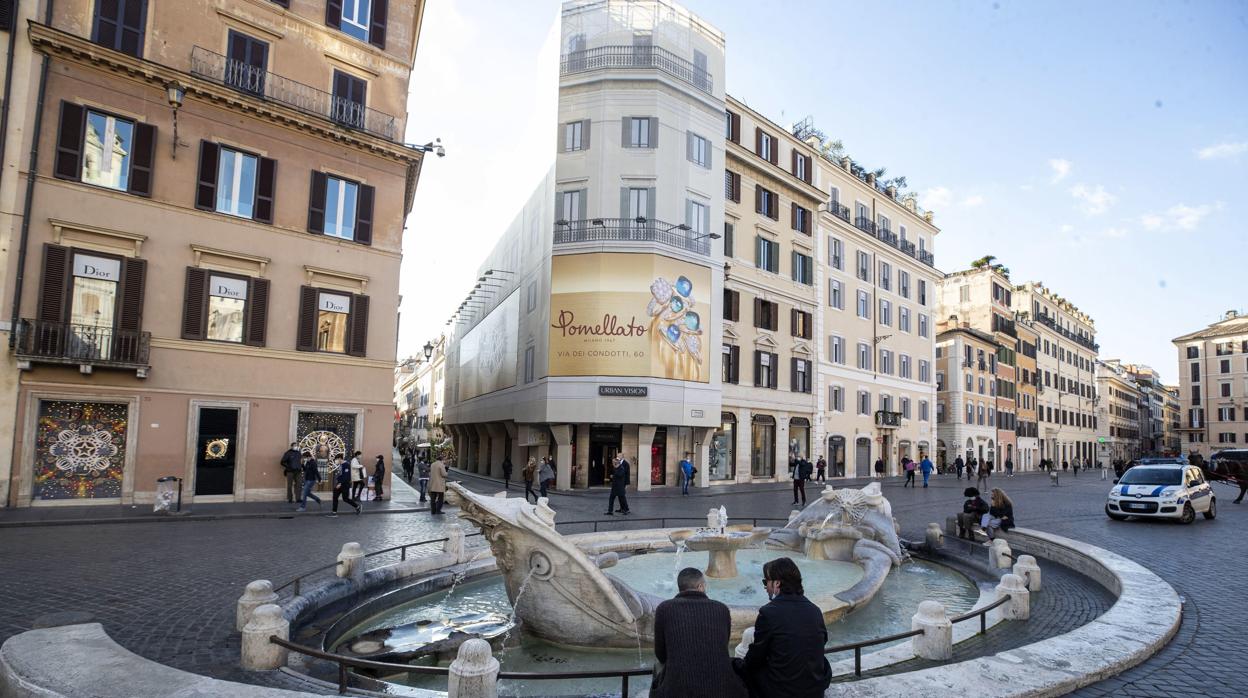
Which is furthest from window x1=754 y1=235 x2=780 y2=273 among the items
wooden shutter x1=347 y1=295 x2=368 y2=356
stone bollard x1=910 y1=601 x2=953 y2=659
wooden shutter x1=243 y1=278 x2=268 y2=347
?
stone bollard x1=910 y1=601 x2=953 y2=659

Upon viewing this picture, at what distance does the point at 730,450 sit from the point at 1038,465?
5239cm

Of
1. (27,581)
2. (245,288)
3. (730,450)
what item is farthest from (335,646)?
(730,450)

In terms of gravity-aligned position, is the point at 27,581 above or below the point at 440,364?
below

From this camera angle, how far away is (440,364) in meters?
82.4

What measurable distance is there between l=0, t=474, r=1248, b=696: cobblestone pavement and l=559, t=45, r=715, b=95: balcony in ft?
68.8

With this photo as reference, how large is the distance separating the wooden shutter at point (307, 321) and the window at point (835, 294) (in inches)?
1217

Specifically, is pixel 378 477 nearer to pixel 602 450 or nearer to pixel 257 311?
pixel 257 311

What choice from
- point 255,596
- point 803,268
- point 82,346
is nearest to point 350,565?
point 255,596

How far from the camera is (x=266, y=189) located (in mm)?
21516

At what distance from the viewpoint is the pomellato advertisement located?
2977 centimetres

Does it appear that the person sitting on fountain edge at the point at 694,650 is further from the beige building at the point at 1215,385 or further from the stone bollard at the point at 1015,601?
the beige building at the point at 1215,385

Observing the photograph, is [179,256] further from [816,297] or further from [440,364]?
[440,364]

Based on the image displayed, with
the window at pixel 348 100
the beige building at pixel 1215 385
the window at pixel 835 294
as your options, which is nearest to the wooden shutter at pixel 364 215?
the window at pixel 348 100

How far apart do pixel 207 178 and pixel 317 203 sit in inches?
124
